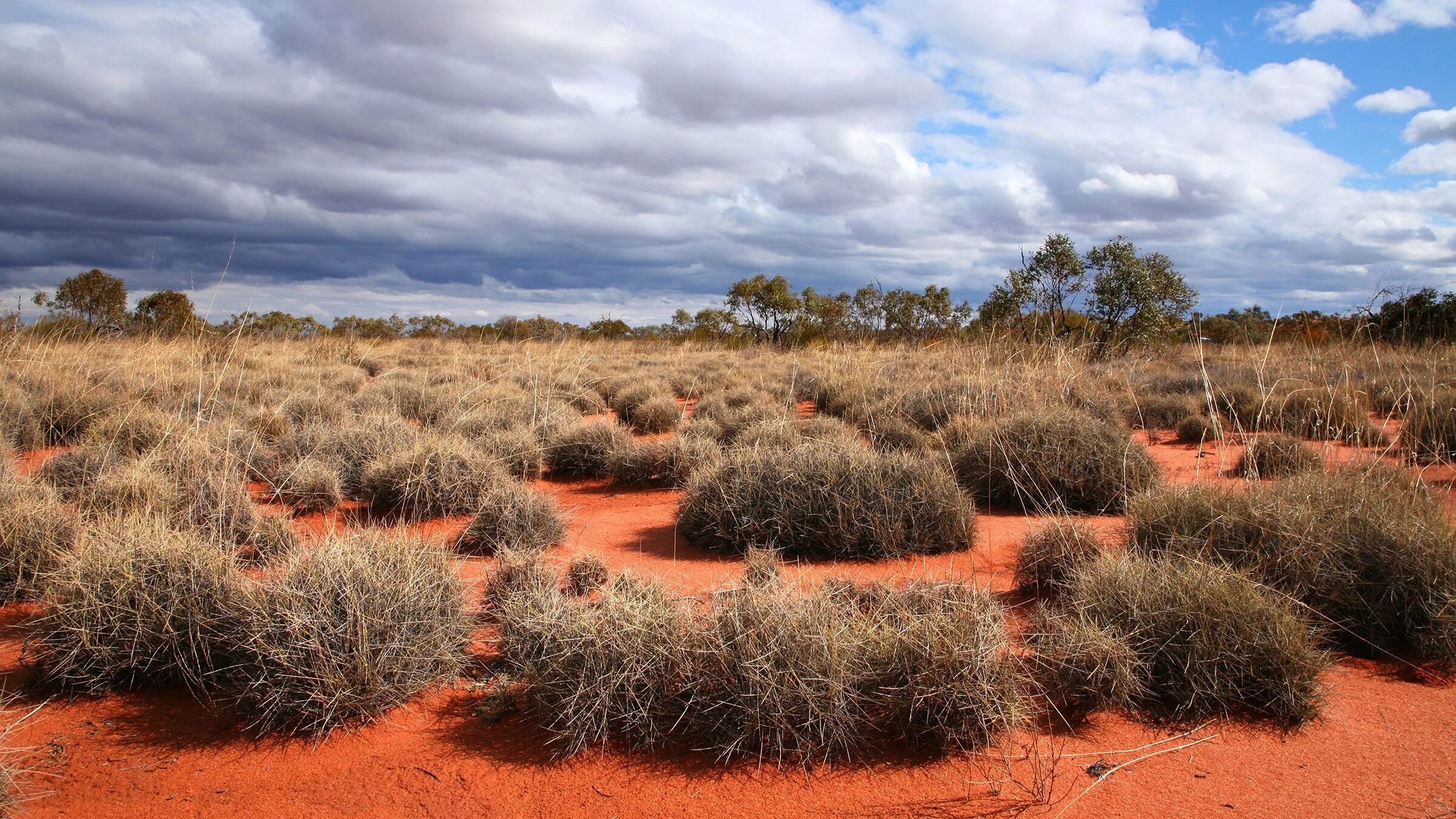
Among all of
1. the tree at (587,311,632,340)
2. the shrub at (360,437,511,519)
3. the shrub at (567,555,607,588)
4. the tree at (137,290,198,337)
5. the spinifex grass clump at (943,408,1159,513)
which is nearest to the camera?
the shrub at (567,555,607,588)

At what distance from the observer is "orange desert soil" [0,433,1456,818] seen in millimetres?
3059

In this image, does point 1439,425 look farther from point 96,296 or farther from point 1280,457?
point 96,296

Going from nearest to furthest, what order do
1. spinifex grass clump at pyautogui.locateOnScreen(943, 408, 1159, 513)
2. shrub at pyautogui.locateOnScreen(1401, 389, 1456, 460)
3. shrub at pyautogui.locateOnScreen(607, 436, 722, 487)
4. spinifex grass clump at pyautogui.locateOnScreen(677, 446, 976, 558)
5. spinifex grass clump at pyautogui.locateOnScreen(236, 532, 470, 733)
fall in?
1. spinifex grass clump at pyautogui.locateOnScreen(236, 532, 470, 733)
2. spinifex grass clump at pyautogui.locateOnScreen(677, 446, 976, 558)
3. spinifex grass clump at pyautogui.locateOnScreen(943, 408, 1159, 513)
4. shrub at pyautogui.locateOnScreen(1401, 389, 1456, 460)
5. shrub at pyautogui.locateOnScreen(607, 436, 722, 487)

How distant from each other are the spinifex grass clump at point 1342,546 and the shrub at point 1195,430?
18.2ft

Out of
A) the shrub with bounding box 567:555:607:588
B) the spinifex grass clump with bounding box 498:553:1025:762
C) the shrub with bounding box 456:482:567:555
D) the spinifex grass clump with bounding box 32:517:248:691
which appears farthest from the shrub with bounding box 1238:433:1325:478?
the spinifex grass clump with bounding box 32:517:248:691

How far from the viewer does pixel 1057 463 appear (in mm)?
7176

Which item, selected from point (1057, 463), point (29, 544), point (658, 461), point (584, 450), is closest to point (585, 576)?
point (29, 544)

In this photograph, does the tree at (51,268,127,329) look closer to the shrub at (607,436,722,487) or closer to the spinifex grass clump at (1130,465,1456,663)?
the shrub at (607,436,722,487)

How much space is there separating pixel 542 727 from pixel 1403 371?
475 inches

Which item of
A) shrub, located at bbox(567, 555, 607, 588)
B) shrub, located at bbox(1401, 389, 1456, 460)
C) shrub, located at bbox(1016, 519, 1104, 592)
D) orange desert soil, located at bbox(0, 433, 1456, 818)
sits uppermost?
shrub, located at bbox(1401, 389, 1456, 460)

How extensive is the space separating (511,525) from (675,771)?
3.02 metres

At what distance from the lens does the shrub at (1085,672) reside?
359 cm

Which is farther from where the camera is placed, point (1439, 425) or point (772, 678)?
point (1439, 425)

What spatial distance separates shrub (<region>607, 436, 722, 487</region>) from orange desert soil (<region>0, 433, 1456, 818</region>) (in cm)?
474
